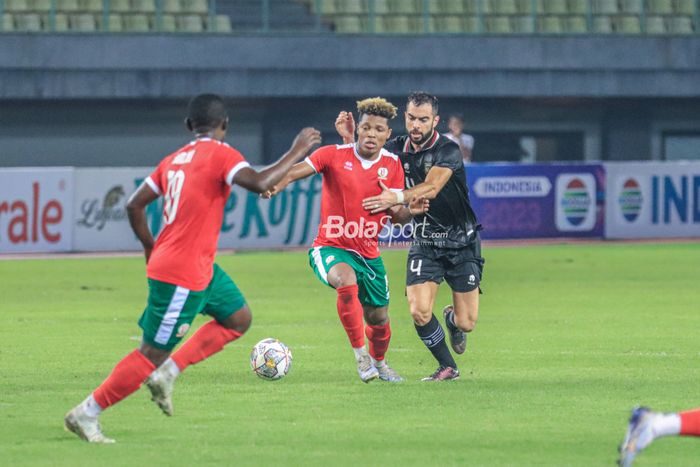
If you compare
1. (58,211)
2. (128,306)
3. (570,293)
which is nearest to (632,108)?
(58,211)

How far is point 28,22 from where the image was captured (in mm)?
32812

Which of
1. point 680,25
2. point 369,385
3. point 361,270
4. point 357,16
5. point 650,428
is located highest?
point 357,16

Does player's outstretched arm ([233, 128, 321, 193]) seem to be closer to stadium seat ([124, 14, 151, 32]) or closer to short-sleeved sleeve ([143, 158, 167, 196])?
short-sleeved sleeve ([143, 158, 167, 196])

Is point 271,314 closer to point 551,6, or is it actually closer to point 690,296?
point 690,296

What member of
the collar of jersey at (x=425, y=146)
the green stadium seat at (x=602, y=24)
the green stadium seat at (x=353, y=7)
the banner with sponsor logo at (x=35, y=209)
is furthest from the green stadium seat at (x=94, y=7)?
the collar of jersey at (x=425, y=146)

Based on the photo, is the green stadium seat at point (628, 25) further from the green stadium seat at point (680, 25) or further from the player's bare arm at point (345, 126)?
the player's bare arm at point (345, 126)

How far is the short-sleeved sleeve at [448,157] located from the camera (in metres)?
10.6

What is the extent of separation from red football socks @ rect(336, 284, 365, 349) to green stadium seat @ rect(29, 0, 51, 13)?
24.4m

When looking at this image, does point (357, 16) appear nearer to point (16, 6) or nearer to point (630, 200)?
point (16, 6)

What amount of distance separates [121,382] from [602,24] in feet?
95.7

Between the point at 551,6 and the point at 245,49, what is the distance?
762cm

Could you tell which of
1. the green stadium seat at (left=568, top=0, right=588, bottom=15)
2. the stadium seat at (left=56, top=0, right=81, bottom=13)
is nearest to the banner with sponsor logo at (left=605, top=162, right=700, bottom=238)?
the green stadium seat at (left=568, top=0, right=588, bottom=15)

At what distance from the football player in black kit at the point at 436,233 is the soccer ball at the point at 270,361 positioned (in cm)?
101

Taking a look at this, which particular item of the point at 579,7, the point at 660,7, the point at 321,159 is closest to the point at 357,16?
the point at 579,7
